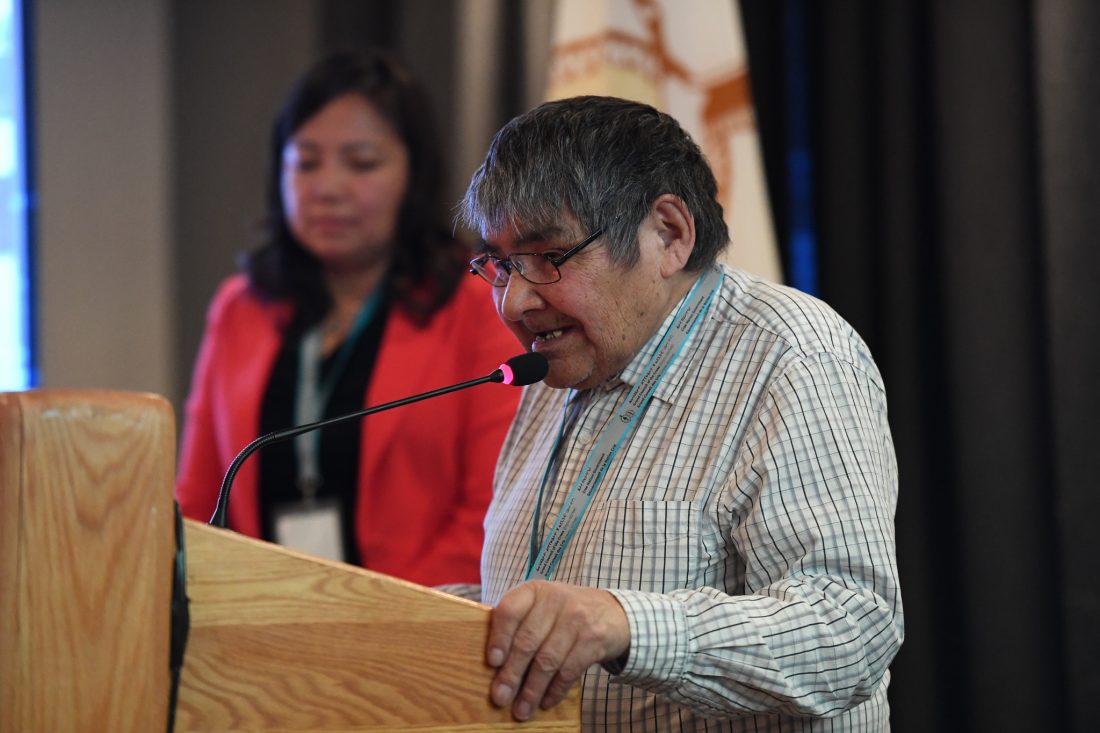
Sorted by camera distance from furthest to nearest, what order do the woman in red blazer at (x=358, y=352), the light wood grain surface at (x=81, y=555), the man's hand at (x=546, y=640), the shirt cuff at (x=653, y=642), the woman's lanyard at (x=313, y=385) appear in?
1. the woman's lanyard at (x=313, y=385)
2. the woman in red blazer at (x=358, y=352)
3. the shirt cuff at (x=653, y=642)
4. the man's hand at (x=546, y=640)
5. the light wood grain surface at (x=81, y=555)

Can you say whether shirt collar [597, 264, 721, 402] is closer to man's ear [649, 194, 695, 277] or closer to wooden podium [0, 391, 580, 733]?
man's ear [649, 194, 695, 277]

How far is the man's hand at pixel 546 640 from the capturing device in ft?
3.24

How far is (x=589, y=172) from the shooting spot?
4.58 ft

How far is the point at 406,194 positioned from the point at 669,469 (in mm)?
1451

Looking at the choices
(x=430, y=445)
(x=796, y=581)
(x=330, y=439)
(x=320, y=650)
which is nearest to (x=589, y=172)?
(x=796, y=581)

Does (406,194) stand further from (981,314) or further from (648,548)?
(648,548)

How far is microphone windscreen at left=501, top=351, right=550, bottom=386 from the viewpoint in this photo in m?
1.39

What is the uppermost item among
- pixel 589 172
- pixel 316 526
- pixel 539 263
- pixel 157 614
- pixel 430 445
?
pixel 589 172

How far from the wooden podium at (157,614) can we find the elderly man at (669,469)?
0.09m

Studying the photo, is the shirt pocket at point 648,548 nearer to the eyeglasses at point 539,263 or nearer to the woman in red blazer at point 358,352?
the eyeglasses at point 539,263

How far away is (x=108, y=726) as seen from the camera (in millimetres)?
834

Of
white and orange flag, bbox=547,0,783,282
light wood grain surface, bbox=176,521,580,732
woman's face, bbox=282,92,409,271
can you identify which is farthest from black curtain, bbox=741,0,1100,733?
light wood grain surface, bbox=176,521,580,732

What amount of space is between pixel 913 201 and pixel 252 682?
83.3 inches

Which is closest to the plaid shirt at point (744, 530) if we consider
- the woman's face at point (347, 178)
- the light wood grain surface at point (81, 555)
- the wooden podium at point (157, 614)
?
the wooden podium at point (157, 614)
